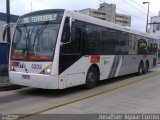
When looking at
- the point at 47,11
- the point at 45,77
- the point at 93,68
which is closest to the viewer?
the point at 45,77

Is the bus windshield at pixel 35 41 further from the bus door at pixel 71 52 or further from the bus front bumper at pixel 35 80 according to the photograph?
the bus front bumper at pixel 35 80

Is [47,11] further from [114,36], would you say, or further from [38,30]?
[114,36]

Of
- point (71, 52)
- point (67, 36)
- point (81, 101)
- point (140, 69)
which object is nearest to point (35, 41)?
point (67, 36)

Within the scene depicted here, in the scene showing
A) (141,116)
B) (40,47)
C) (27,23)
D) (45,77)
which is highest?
(27,23)

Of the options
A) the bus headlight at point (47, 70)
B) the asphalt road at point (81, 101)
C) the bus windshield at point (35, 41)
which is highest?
the bus windshield at point (35, 41)

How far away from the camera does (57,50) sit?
34.1 ft

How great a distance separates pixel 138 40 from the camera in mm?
19109

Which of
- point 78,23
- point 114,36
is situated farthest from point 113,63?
point 78,23

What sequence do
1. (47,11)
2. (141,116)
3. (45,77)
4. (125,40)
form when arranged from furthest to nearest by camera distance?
(125,40) < (47,11) < (45,77) < (141,116)

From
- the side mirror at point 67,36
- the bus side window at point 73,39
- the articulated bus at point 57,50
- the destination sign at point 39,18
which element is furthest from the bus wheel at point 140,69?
the destination sign at point 39,18

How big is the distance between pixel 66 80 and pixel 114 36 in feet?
17.1

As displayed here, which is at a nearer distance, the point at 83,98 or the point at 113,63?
the point at 83,98

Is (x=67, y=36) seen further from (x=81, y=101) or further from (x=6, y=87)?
(x=6, y=87)

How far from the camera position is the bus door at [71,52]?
10634 millimetres
